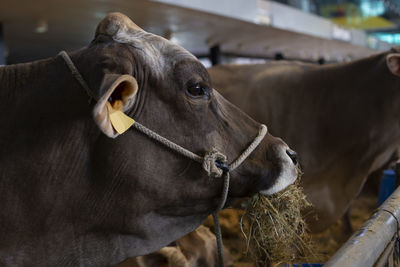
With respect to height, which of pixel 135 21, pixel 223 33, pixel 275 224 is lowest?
pixel 223 33

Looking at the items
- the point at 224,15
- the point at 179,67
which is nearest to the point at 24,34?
the point at 224,15

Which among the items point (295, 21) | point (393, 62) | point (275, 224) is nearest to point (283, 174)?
point (275, 224)

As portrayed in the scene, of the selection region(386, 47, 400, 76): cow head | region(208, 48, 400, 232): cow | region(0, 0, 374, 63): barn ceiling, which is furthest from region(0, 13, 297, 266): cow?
region(0, 0, 374, 63): barn ceiling

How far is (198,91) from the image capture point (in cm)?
158

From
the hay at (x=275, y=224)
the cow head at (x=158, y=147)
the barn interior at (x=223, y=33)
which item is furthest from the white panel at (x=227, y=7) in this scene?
the hay at (x=275, y=224)

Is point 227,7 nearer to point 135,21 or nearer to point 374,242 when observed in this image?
point 135,21

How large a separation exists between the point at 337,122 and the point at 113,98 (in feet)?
7.76

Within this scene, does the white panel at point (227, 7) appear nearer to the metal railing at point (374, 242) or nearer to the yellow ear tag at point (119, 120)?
the yellow ear tag at point (119, 120)

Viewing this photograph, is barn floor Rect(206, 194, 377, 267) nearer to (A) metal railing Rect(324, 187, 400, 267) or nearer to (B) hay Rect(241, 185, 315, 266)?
(B) hay Rect(241, 185, 315, 266)

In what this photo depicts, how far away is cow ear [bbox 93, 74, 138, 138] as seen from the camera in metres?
1.27

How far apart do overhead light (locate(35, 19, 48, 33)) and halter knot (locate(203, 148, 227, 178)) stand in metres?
5.41

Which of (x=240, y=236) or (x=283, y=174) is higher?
(x=283, y=174)

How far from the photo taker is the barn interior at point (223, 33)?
13.1ft

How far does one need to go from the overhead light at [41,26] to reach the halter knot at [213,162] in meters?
5.41
